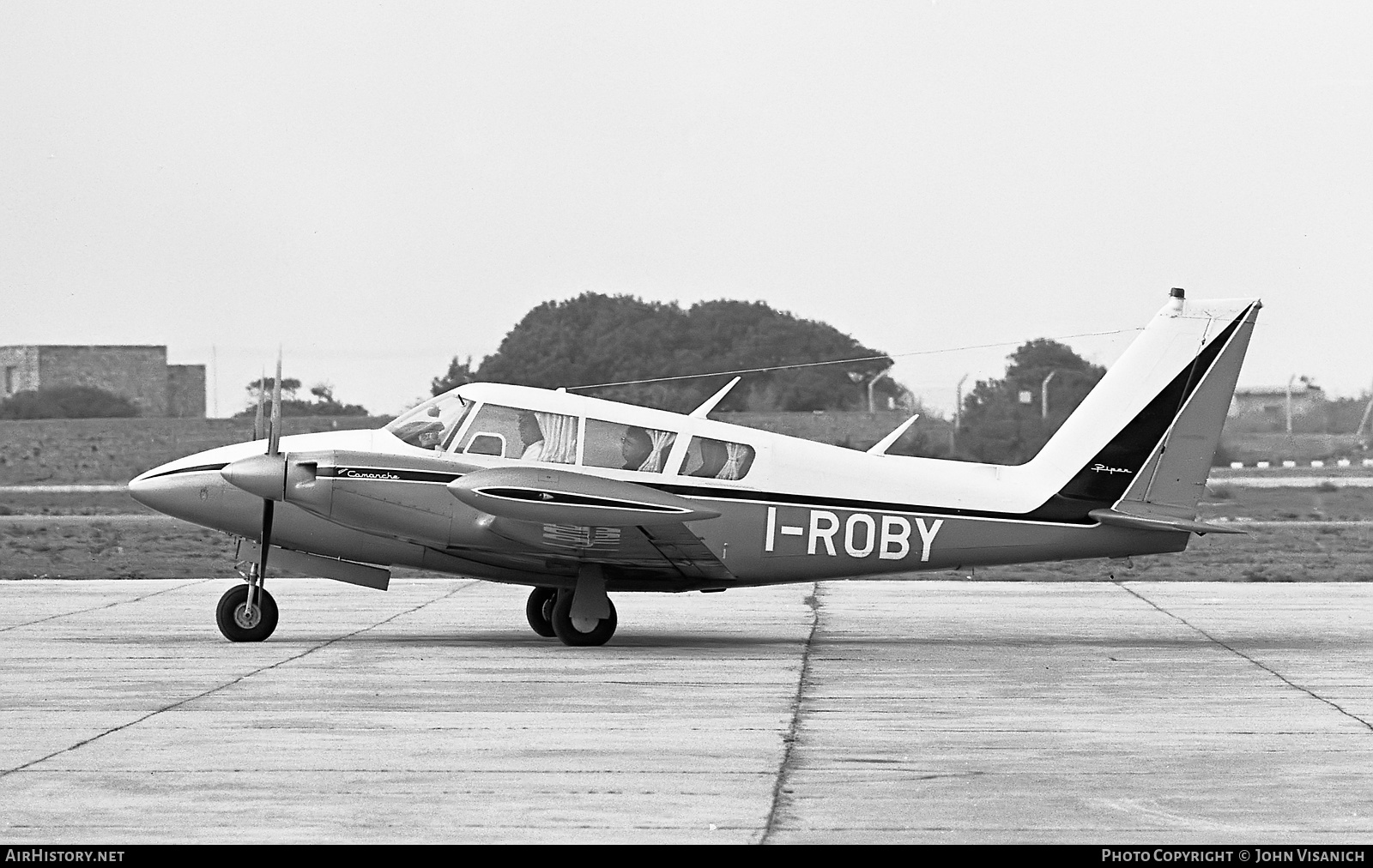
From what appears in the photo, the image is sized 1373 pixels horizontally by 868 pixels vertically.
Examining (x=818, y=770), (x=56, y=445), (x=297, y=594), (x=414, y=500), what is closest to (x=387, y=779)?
(x=818, y=770)

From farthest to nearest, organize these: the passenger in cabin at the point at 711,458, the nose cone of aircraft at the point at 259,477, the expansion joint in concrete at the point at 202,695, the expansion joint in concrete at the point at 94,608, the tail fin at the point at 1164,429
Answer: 1. the expansion joint in concrete at the point at 94,608
2. the tail fin at the point at 1164,429
3. the passenger in cabin at the point at 711,458
4. the nose cone of aircraft at the point at 259,477
5. the expansion joint in concrete at the point at 202,695

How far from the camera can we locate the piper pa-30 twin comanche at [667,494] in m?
14.9

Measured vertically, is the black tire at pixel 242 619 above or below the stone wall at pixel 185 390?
below

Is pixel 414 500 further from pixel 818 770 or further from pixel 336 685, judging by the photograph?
pixel 818 770

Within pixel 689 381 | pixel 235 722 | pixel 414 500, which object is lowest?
Result: pixel 235 722

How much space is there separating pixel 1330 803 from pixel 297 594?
626 inches

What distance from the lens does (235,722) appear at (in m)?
10.6

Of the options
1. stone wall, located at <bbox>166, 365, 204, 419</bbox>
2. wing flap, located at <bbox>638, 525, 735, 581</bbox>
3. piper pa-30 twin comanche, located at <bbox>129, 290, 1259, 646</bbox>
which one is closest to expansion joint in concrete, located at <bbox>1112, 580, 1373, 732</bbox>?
piper pa-30 twin comanche, located at <bbox>129, 290, 1259, 646</bbox>

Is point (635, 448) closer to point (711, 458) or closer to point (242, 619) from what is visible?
point (711, 458)

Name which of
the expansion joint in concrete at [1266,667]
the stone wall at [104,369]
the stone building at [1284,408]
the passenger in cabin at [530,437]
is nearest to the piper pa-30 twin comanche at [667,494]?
the passenger in cabin at [530,437]

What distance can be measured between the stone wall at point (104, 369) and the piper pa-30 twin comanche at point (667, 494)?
37.8 m

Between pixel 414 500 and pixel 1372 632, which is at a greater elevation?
pixel 414 500

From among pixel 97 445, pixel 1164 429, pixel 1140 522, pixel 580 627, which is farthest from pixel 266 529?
pixel 97 445

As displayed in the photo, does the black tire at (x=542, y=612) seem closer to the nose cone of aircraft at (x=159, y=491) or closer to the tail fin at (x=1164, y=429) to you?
the nose cone of aircraft at (x=159, y=491)
